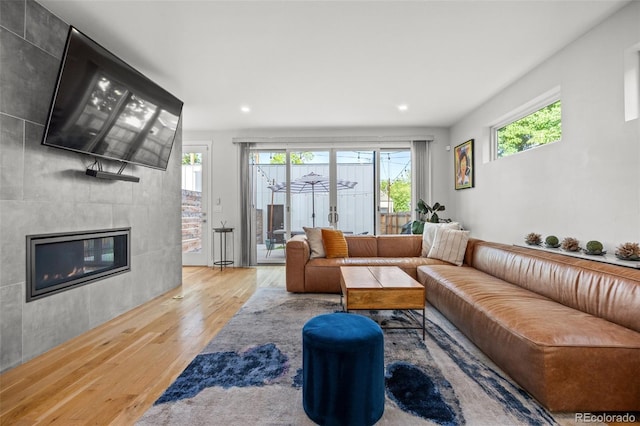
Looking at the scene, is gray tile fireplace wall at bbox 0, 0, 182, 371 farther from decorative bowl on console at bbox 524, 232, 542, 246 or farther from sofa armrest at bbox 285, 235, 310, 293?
decorative bowl on console at bbox 524, 232, 542, 246

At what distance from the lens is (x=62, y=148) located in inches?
83.0

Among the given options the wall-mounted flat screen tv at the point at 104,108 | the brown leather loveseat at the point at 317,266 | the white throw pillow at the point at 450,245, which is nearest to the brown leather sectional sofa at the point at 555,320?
the white throw pillow at the point at 450,245

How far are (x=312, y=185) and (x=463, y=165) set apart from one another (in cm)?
261

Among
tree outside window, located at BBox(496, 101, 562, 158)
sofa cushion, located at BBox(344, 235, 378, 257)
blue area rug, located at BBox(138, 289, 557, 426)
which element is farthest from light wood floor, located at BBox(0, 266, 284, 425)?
tree outside window, located at BBox(496, 101, 562, 158)

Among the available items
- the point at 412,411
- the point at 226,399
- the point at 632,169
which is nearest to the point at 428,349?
the point at 412,411

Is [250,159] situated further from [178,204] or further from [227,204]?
[178,204]

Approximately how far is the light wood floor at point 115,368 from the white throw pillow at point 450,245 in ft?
8.08

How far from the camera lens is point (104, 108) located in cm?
230

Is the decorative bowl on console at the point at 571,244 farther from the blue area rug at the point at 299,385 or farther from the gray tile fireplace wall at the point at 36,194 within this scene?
the gray tile fireplace wall at the point at 36,194

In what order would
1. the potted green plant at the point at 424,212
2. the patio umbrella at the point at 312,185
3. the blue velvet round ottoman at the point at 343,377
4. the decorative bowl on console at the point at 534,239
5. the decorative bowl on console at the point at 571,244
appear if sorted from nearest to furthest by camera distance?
the blue velvet round ottoman at the point at 343,377 → the decorative bowl on console at the point at 571,244 → the decorative bowl on console at the point at 534,239 → the potted green plant at the point at 424,212 → the patio umbrella at the point at 312,185

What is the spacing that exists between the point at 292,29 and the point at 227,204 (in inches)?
141

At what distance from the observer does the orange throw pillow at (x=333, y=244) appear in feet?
12.6

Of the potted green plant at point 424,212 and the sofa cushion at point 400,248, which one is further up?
the potted green plant at point 424,212

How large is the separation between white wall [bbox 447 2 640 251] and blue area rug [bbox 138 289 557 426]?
1.54 metres
